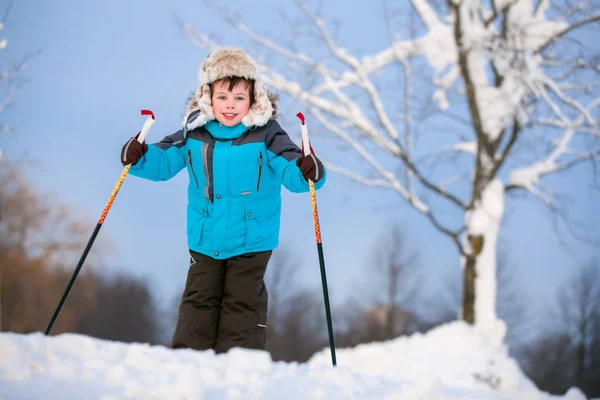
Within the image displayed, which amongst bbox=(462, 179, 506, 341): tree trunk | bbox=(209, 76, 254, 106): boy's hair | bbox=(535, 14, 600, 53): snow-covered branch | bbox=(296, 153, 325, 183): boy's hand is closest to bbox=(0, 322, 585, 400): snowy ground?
bbox=(296, 153, 325, 183): boy's hand

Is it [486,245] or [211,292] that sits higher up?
[486,245]

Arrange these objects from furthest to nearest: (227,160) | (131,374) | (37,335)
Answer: (227,160) < (37,335) < (131,374)

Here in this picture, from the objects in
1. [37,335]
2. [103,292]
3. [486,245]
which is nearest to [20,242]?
[103,292]

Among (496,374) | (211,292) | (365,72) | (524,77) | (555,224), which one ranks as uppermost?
(365,72)

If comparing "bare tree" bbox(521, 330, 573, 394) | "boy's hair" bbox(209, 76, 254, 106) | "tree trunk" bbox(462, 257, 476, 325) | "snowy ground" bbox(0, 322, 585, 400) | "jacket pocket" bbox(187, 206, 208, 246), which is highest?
"bare tree" bbox(521, 330, 573, 394)

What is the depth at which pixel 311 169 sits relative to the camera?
3316 mm

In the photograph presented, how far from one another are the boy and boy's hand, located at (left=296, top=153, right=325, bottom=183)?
0.42 feet

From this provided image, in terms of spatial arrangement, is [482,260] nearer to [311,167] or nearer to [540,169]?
[540,169]

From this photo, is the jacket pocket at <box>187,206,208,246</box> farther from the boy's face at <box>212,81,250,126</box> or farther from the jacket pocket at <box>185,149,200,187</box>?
the boy's face at <box>212,81,250,126</box>

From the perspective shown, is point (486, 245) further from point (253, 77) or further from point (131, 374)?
point (131, 374)

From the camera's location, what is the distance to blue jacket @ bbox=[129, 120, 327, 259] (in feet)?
11.7

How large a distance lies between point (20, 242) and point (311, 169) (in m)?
13.7

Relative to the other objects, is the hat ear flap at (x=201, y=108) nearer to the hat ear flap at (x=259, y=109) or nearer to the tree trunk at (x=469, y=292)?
the hat ear flap at (x=259, y=109)

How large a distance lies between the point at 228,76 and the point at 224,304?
1498 mm
